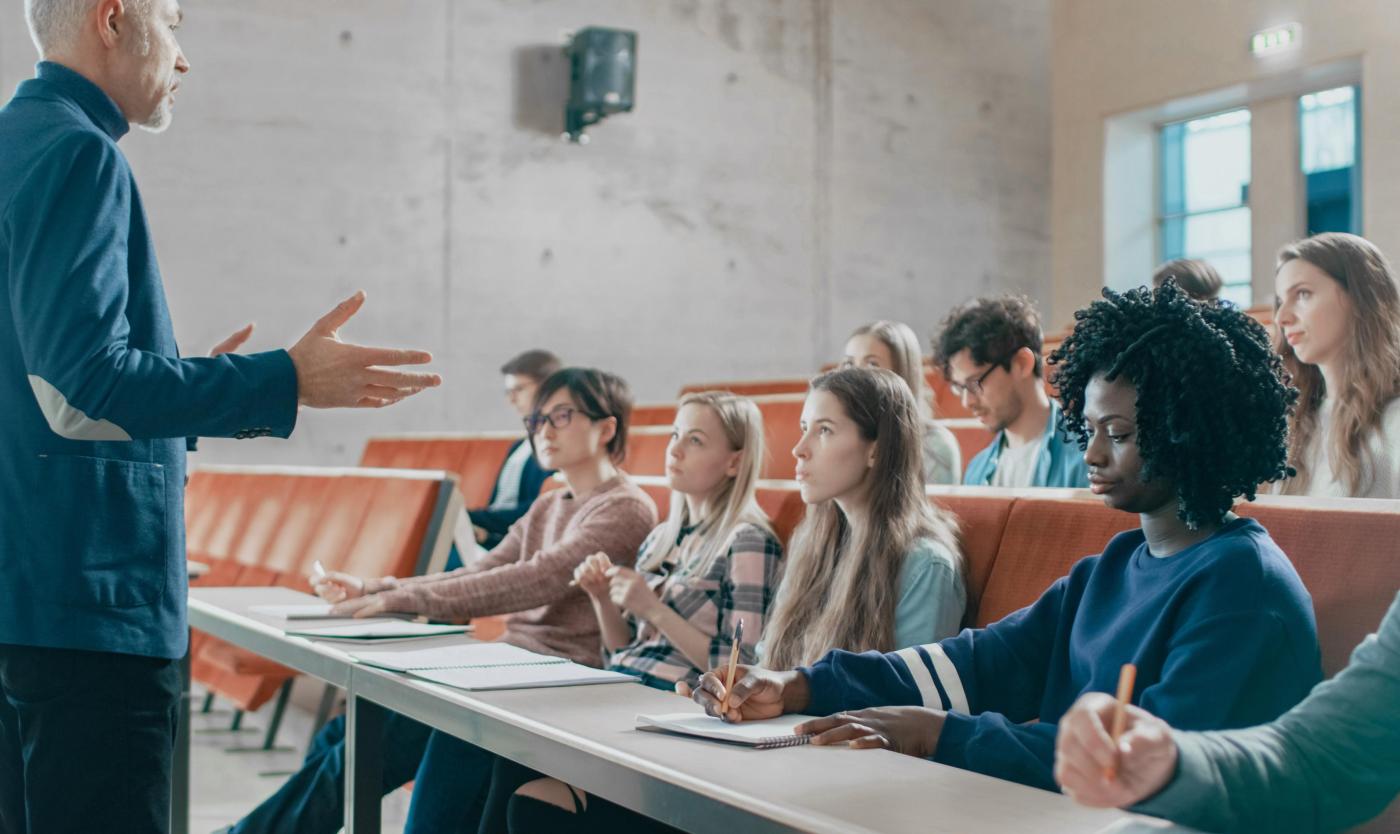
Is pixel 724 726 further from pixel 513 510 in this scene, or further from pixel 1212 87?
pixel 1212 87

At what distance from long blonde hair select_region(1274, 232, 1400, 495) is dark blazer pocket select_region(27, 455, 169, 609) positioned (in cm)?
187

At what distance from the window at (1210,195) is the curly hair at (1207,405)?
7106 millimetres

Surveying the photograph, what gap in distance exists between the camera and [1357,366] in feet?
8.10

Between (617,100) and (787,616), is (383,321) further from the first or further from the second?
(787,616)

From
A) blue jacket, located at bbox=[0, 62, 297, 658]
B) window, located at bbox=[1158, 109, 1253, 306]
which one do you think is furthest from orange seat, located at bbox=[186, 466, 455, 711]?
window, located at bbox=[1158, 109, 1253, 306]

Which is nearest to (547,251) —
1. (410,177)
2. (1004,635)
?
(410,177)

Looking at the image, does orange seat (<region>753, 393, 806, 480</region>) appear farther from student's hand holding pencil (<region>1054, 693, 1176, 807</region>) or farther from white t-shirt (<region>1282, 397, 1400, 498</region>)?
student's hand holding pencil (<region>1054, 693, 1176, 807</region>)

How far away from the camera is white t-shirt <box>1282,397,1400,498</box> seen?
2.35 metres

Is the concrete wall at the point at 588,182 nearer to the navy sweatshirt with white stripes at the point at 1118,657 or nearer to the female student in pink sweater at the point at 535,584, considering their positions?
the female student in pink sweater at the point at 535,584

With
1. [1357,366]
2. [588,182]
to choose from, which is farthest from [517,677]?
[588,182]

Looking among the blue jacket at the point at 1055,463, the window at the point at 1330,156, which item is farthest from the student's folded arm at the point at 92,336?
the window at the point at 1330,156

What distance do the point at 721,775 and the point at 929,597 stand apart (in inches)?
29.5

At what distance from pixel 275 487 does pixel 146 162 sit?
2.61 metres

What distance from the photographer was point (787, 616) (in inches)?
83.3
